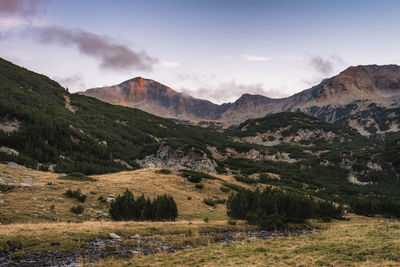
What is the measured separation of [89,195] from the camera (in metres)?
27.2

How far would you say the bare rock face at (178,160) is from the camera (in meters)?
83.4

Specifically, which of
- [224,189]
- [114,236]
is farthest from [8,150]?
[114,236]

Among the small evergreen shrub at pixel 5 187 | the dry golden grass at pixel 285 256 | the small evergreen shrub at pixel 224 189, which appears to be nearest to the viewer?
the dry golden grass at pixel 285 256

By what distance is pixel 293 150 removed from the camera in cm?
17262

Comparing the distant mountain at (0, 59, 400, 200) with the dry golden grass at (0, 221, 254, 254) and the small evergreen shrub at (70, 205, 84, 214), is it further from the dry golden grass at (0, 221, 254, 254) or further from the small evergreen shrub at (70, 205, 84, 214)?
the dry golden grass at (0, 221, 254, 254)

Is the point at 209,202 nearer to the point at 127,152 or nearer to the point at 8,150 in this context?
the point at 8,150

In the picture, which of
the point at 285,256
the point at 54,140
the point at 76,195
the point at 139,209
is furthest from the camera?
the point at 54,140

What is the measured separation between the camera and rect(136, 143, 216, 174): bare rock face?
83375mm

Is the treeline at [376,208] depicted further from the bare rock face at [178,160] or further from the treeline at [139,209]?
the bare rock face at [178,160]

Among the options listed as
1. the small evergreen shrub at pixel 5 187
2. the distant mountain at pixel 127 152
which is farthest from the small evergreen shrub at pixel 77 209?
the distant mountain at pixel 127 152

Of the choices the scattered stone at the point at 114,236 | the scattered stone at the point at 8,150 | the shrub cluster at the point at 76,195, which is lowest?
the scattered stone at the point at 114,236

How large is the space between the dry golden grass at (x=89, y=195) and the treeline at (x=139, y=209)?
1.43 m

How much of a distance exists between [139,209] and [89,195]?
693cm

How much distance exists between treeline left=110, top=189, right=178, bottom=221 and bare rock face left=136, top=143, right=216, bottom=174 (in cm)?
5649
